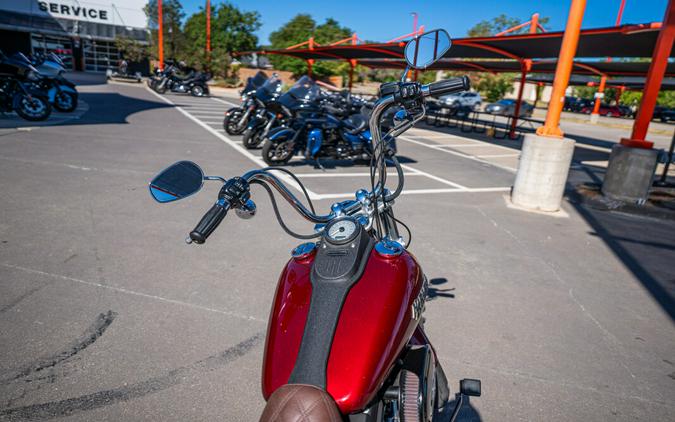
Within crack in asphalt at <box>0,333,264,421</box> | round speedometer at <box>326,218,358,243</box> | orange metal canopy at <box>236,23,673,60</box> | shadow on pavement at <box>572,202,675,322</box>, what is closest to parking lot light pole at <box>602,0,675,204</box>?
orange metal canopy at <box>236,23,673,60</box>

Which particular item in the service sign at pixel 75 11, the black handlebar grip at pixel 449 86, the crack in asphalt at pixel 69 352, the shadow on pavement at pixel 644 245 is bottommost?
the crack in asphalt at pixel 69 352

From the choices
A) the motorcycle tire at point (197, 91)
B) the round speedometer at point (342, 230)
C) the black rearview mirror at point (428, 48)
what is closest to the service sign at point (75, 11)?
the motorcycle tire at point (197, 91)

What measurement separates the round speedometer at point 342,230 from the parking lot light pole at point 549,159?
6.05 m

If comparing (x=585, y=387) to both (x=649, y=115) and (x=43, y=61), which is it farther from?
(x=43, y=61)

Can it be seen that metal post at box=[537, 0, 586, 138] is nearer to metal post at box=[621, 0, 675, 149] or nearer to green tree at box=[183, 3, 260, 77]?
metal post at box=[621, 0, 675, 149]

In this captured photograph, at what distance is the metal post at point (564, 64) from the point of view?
637 centimetres

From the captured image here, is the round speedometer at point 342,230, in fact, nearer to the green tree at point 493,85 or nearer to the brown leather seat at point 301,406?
the brown leather seat at point 301,406

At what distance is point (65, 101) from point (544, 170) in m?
12.8

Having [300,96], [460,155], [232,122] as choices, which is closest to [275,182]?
[300,96]

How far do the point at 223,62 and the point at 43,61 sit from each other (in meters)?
24.8

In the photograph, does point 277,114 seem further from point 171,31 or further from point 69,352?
point 171,31

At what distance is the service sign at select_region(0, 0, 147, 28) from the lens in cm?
3284

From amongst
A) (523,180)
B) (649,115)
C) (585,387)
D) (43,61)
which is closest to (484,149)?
(649,115)

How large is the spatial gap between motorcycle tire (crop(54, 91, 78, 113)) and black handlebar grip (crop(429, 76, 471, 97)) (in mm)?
13752
